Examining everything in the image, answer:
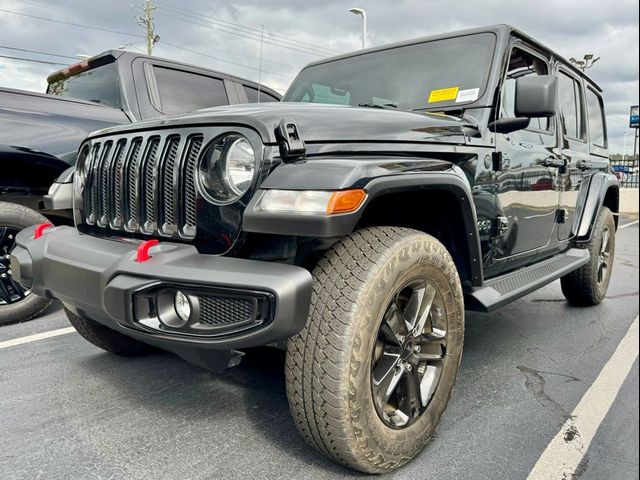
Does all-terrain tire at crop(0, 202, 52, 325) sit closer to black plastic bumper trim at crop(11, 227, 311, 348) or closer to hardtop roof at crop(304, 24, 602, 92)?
black plastic bumper trim at crop(11, 227, 311, 348)

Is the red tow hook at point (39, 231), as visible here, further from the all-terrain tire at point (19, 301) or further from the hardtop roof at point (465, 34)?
the hardtop roof at point (465, 34)

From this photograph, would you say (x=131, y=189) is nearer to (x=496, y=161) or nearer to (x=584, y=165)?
(x=496, y=161)

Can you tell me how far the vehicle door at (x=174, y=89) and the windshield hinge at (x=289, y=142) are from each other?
291 cm

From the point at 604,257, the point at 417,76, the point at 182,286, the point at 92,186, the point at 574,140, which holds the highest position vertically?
the point at 417,76

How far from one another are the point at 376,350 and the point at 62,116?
316 cm

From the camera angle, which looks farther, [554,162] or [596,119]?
[596,119]

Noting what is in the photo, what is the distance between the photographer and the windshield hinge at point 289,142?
1776 millimetres

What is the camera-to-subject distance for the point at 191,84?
481 cm

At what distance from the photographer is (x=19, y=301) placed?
3646 mm

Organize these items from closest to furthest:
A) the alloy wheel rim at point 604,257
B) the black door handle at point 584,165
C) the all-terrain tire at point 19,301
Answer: the all-terrain tire at point 19,301 → the black door handle at point 584,165 → the alloy wheel rim at point 604,257

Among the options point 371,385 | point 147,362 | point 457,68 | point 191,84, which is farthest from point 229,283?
point 191,84

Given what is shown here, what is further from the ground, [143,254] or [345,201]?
[345,201]

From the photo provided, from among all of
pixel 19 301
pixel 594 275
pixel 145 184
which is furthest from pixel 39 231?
pixel 594 275

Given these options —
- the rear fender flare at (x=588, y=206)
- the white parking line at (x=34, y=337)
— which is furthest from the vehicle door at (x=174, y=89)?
the rear fender flare at (x=588, y=206)
